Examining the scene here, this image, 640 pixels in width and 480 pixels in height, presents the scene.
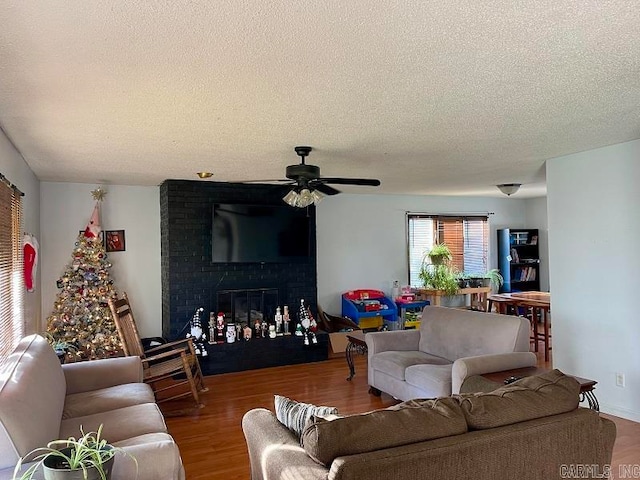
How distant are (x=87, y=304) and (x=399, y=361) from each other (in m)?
3.49

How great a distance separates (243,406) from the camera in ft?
14.1

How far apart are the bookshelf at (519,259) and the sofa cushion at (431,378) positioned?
490cm

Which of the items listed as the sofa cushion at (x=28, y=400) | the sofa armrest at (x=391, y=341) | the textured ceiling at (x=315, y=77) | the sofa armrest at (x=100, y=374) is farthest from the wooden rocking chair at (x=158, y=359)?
the sofa armrest at (x=391, y=341)

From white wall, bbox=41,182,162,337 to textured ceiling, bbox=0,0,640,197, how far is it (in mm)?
1663

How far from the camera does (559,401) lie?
1.90m

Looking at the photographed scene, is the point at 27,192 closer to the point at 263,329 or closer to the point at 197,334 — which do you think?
the point at 197,334

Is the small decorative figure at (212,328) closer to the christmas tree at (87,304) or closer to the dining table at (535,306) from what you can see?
the christmas tree at (87,304)

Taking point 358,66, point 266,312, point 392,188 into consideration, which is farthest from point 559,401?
point 392,188

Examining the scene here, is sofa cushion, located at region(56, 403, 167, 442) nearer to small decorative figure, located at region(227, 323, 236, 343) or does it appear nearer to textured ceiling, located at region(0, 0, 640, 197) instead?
textured ceiling, located at region(0, 0, 640, 197)

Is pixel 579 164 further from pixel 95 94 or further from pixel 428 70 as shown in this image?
pixel 95 94

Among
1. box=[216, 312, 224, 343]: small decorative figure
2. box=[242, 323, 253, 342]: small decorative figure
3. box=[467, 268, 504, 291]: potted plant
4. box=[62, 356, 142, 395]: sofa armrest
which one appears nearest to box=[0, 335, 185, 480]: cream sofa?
box=[62, 356, 142, 395]: sofa armrest

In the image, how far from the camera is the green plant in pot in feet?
24.6

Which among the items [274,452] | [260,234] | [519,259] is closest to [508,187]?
[519,259]

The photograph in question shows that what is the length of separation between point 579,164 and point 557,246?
0.77 metres
